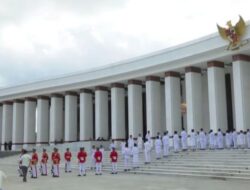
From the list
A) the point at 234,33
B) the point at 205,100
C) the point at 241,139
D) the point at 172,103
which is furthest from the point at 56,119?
the point at 234,33

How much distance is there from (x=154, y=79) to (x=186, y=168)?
10.8 metres

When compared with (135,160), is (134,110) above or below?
above

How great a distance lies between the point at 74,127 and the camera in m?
34.1

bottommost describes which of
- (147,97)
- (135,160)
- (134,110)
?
(135,160)

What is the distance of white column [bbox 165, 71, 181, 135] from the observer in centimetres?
2619

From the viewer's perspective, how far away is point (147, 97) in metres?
28.2

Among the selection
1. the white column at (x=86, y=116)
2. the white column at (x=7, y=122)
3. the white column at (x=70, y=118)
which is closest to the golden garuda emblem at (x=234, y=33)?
the white column at (x=86, y=116)

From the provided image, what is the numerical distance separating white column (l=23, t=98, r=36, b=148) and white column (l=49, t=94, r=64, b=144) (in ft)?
8.23

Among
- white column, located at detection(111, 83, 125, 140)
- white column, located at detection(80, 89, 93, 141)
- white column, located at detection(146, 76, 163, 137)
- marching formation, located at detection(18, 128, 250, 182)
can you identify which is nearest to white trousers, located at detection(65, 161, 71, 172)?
marching formation, located at detection(18, 128, 250, 182)

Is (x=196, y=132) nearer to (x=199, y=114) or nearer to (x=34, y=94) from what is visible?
(x=199, y=114)

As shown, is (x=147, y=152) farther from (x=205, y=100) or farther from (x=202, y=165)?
(x=205, y=100)

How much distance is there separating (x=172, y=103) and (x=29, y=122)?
1579 centimetres

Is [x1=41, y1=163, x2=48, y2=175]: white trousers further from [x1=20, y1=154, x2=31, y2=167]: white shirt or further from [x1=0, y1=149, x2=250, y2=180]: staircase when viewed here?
[x1=20, y1=154, x2=31, y2=167]: white shirt

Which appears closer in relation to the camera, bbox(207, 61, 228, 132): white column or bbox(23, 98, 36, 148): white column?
bbox(207, 61, 228, 132): white column
